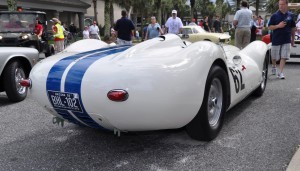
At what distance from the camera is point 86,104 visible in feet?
9.39

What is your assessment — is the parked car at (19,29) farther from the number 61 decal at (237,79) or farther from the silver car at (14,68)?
the number 61 decal at (237,79)

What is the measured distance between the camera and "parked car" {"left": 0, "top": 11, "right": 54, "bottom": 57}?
10227 millimetres

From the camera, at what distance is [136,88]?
2764 millimetres

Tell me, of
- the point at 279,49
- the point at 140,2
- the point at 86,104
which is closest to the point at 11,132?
the point at 86,104

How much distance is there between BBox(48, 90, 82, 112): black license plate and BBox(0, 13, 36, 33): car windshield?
321 inches

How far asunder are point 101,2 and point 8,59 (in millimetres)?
46338

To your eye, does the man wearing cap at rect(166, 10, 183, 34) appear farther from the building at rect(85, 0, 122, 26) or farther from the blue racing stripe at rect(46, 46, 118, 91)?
the building at rect(85, 0, 122, 26)

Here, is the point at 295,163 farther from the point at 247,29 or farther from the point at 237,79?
the point at 247,29

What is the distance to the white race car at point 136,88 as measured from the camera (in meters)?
2.79

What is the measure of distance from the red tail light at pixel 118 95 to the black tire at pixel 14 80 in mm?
3200

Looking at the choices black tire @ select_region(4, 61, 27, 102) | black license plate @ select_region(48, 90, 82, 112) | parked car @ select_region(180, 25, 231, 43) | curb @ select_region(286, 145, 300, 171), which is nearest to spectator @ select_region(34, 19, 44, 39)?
black tire @ select_region(4, 61, 27, 102)

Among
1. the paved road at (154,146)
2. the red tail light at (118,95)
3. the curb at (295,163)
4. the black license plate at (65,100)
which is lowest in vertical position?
the paved road at (154,146)

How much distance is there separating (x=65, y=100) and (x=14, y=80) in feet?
9.37

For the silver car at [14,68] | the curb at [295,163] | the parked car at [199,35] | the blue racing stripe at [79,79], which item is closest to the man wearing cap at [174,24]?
the parked car at [199,35]
